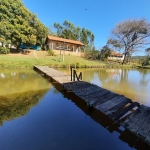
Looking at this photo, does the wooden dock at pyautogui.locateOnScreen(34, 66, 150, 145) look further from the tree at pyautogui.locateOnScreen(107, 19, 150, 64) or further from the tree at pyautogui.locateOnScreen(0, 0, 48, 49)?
the tree at pyautogui.locateOnScreen(107, 19, 150, 64)

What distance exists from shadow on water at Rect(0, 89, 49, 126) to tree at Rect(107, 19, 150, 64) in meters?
26.2

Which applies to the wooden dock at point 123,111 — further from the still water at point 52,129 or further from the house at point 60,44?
the house at point 60,44

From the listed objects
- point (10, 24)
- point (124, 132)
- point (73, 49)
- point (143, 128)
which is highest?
point (10, 24)

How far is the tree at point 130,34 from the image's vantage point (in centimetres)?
2500

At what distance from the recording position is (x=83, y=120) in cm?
401

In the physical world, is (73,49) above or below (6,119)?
above

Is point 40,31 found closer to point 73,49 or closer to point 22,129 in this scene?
point 73,49

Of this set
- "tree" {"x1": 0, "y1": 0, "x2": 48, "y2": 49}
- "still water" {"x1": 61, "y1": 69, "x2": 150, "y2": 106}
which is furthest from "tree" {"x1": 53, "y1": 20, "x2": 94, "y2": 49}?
"still water" {"x1": 61, "y1": 69, "x2": 150, "y2": 106}

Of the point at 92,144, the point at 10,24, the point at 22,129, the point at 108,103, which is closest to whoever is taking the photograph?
the point at 92,144

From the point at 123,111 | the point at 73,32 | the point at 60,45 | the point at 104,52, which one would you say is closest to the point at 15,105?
the point at 123,111

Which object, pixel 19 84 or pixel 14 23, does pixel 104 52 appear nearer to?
pixel 14 23

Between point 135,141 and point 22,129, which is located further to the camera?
point 22,129

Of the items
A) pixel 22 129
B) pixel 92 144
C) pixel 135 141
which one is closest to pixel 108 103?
pixel 135 141

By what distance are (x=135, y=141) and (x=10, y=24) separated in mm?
23839
